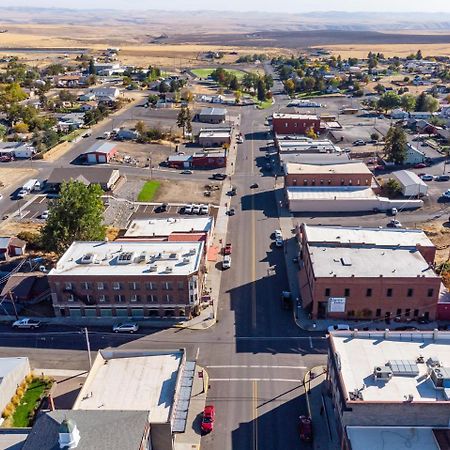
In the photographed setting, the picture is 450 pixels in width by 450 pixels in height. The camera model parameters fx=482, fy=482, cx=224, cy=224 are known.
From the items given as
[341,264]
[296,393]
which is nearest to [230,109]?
[341,264]

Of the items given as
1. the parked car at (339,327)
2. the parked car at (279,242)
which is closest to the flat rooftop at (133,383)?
the parked car at (339,327)

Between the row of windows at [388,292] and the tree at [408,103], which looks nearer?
the row of windows at [388,292]

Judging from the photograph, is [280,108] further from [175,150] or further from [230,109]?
[175,150]

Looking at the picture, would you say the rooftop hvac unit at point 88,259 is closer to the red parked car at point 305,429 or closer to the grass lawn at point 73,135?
the red parked car at point 305,429

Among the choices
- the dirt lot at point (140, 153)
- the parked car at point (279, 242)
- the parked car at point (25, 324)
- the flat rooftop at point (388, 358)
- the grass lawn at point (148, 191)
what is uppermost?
the flat rooftop at point (388, 358)

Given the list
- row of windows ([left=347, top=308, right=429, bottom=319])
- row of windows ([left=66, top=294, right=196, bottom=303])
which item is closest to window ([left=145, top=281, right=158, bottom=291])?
row of windows ([left=66, top=294, right=196, bottom=303])

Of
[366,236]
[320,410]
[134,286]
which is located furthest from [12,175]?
[320,410]
